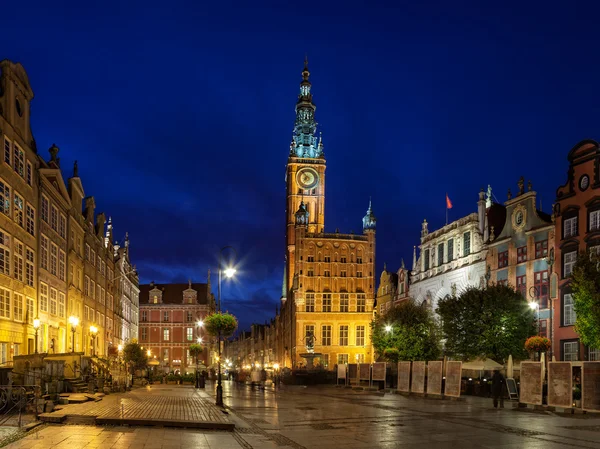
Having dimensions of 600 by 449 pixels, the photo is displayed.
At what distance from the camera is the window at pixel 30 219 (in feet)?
120

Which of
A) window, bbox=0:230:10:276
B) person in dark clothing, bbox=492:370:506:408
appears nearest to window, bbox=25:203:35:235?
window, bbox=0:230:10:276

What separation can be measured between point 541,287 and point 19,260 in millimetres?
37503

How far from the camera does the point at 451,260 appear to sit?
227 feet

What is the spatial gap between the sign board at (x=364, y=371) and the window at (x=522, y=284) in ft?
44.9

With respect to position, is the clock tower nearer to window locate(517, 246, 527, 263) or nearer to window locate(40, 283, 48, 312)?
window locate(517, 246, 527, 263)

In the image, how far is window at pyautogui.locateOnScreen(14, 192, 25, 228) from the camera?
34.5 metres

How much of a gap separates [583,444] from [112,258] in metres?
59.5

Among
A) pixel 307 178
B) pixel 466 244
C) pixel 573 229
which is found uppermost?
pixel 307 178

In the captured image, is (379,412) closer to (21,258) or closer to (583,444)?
(583,444)

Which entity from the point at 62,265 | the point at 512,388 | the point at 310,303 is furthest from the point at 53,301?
the point at 310,303

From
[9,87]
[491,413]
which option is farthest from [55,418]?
[9,87]

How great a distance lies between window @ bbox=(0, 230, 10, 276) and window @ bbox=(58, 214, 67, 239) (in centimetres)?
1151

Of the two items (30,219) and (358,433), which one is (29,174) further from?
(358,433)

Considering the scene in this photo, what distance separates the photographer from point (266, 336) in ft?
497
